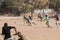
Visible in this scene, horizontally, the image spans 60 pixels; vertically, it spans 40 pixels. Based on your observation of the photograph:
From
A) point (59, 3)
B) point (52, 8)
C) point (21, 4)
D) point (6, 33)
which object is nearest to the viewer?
point (6, 33)

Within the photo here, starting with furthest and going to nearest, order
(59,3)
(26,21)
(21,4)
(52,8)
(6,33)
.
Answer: (52,8), (59,3), (21,4), (26,21), (6,33)

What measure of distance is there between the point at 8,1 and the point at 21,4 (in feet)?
9.76

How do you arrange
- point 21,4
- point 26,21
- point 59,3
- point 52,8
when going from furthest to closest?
point 52,8
point 59,3
point 21,4
point 26,21

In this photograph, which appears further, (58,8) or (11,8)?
(58,8)

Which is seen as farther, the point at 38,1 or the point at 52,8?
the point at 52,8

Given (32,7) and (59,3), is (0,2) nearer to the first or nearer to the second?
(32,7)

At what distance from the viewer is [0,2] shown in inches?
2549

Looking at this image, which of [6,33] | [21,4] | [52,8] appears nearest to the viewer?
[6,33]

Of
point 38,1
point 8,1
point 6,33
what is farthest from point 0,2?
point 6,33

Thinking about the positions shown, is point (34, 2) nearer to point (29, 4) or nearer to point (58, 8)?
point (29, 4)

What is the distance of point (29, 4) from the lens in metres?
60.9

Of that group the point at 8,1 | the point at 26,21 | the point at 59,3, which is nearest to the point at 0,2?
the point at 8,1

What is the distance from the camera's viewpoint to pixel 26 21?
93.8 ft

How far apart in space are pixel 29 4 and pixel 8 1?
440 cm
